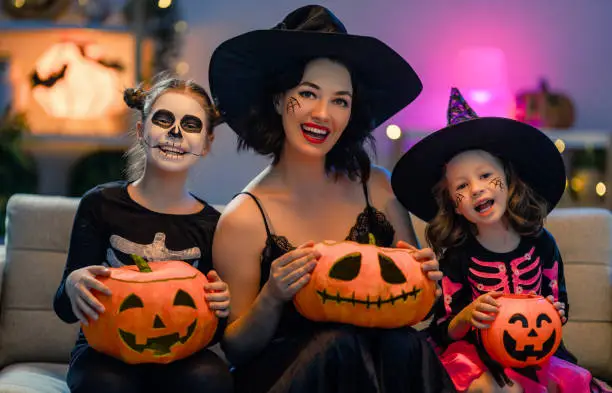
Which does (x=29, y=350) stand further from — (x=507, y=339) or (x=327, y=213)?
(x=507, y=339)

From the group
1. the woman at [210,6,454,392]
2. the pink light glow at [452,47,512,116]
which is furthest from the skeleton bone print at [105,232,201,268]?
the pink light glow at [452,47,512,116]

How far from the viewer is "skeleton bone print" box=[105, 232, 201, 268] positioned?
1994 millimetres

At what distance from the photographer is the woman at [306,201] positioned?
1.80 meters

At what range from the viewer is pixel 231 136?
→ 4602 millimetres

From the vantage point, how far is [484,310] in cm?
192

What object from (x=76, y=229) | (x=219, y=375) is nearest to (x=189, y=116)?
(x=76, y=229)

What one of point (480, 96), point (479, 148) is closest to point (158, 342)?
point (479, 148)

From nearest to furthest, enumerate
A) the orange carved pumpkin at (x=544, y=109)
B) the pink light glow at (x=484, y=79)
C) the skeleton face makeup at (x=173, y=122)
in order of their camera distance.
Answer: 1. the skeleton face makeup at (x=173, y=122)
2. the pink light glow at (x=484, y=79)
3. the orange carved pumpkin at (x=544, y=109)

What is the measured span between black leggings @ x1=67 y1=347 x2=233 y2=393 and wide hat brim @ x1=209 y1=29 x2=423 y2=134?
74 centimetres

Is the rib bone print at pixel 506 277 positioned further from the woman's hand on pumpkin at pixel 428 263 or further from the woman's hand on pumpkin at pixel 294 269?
the woman's hand on pumpkin at pixel 294 269

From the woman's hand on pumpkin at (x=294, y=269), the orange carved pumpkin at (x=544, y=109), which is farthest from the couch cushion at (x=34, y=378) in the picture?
the orange carved pumpkin at (x=544, y=109)

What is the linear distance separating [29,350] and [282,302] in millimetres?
1065

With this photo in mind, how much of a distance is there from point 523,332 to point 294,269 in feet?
1.96

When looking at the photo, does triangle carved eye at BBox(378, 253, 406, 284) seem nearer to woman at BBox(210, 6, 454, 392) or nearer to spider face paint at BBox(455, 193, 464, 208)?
woman at BBox(210, 6, 454, 392)
